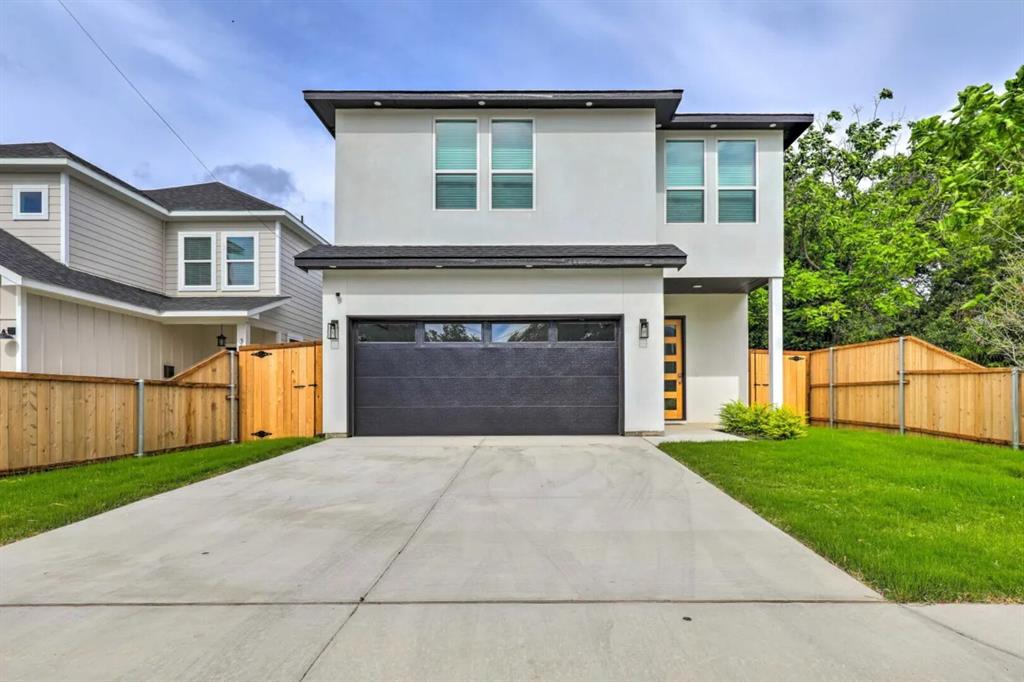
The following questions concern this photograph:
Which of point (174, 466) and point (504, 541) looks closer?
point (504, 541)

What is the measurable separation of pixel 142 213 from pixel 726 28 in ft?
48.3

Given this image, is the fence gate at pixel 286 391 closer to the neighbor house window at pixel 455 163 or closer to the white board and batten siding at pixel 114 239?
the neighbor house window at pixel 455 163

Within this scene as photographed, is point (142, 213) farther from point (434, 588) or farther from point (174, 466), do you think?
point (434, 588)

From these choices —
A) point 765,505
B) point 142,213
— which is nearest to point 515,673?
point 765,505

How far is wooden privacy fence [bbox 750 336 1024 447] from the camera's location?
914 cm

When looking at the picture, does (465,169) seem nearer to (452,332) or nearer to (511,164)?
(511,164)

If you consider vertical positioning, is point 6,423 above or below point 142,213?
below

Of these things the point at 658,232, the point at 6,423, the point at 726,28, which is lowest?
the point at 6,423

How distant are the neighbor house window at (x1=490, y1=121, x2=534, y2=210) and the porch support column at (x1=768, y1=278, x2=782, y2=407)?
5.11 metres

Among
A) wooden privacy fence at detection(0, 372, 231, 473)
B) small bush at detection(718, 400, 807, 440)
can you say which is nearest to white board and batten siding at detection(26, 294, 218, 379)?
wooden privacy fence at detection(0, 372, 231, 473)

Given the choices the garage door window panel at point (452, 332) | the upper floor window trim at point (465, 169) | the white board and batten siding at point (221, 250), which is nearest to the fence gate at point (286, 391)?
the garage door window panel at point (452, 332)

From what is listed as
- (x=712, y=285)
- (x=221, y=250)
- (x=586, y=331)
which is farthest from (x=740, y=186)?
(x=221, y=250)

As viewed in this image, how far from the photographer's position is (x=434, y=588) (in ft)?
11.6

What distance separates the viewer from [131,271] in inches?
569
